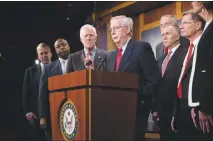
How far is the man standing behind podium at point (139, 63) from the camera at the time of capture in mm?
2119

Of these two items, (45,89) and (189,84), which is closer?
(189,84)

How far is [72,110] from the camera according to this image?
1783mm

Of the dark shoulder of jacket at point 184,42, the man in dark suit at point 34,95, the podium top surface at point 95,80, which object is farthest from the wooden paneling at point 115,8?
the podium top surface at point 95,80

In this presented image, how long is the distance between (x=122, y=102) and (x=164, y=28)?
3.60ft

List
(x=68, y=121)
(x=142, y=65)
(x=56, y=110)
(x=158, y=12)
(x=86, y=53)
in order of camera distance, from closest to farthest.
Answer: (x=68, y=121)
(x=56, y=110)
(x=142, y=65)
(x=86, y=53)
(x=158, y=12)

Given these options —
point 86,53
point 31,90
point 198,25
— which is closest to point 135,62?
point 198,25

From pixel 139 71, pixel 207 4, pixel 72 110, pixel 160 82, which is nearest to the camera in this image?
pixel 72 110

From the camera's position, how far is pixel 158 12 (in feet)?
14.7

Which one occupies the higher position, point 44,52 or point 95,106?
point 44,52

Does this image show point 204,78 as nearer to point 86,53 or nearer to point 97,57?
point 97,57

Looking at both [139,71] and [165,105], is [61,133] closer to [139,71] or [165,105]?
[139,71]

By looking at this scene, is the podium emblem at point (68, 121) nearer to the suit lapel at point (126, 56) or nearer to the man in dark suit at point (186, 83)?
the suit lapel at point (126, 56)

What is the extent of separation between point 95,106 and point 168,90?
37.3 inches

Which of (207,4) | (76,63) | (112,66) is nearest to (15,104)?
(76,63)
